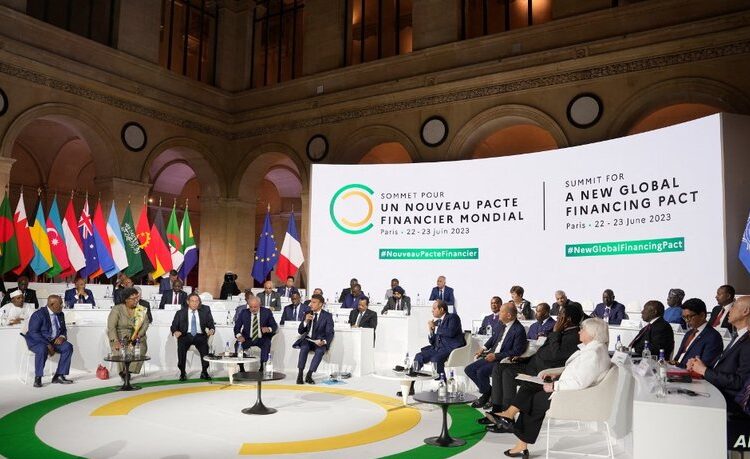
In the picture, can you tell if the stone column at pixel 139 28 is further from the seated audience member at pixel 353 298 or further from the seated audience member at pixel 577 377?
the seated audience member at pixel 577 377

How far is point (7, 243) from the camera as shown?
1212cm

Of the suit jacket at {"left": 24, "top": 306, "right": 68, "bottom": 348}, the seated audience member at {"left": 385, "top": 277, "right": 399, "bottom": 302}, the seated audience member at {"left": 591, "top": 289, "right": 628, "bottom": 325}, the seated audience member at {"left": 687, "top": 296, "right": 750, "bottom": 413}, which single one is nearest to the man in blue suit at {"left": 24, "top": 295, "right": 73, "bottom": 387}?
the suit jacket at {"left": 24, "top": 306, "right": 68, "bottom": 348}

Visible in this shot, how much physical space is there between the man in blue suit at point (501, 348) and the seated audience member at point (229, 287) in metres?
10.7

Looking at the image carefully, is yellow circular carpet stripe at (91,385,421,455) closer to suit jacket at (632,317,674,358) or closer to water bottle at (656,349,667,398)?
suit jacket at (632,317,674,358)

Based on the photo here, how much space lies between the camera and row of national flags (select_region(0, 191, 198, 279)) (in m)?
12.3

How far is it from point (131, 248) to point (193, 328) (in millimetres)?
5468

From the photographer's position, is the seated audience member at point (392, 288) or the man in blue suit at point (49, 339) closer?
the man in blue suit at point (49, 339)

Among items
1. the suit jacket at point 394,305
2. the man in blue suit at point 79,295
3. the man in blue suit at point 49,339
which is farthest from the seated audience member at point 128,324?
the suit jacket at point 394,305

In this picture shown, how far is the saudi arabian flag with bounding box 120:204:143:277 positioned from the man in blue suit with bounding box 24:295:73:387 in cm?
516

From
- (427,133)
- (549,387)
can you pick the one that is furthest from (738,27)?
(549,387)

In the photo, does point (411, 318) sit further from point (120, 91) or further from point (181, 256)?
point (120, 91)

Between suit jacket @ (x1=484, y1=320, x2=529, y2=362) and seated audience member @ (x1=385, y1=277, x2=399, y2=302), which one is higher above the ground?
seated audience member @ (x1=385, y1=277, x2=399, y2=302)

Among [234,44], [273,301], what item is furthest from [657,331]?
[234,44]

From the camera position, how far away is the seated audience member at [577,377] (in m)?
4.70
